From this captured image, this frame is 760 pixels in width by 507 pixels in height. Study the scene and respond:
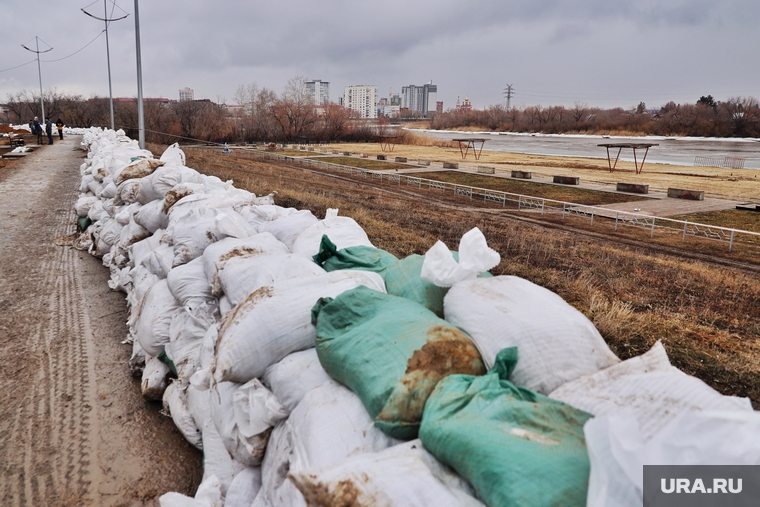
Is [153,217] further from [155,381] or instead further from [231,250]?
[155,381]

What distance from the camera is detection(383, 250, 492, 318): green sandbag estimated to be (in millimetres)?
2891

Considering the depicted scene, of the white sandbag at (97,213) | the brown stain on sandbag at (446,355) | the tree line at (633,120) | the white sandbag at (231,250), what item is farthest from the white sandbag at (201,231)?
the tree line at (633,120)

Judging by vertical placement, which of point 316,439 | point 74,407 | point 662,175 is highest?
point 662,175

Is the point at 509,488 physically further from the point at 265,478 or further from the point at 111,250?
the point at 111,250

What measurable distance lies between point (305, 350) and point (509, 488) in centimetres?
142

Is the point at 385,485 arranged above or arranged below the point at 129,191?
below

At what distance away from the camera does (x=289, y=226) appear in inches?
191

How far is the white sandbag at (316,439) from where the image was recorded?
77.8 inches

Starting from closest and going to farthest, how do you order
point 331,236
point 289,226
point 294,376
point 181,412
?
point 294,376 < point 181,412 < point 331,236 < point 289,226

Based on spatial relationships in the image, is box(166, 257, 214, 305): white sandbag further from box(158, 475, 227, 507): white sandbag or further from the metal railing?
the metal railing

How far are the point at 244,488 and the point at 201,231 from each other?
260 cm

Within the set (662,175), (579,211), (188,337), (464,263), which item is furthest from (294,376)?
(662,175)

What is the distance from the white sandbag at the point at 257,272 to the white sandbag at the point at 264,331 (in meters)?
0.45

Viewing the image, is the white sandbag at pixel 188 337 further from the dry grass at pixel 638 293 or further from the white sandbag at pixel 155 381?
the dry grass at pixel 638 293
